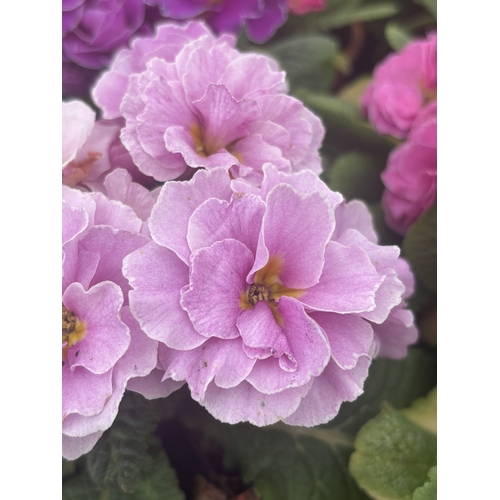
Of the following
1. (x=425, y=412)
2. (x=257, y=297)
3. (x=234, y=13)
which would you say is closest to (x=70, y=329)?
(x=257, y=297)

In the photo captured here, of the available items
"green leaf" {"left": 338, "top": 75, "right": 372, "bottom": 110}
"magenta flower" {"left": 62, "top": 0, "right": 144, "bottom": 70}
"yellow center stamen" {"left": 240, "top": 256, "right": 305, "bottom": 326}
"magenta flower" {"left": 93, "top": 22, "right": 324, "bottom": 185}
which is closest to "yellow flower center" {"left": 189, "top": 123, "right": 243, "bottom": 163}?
"magenta flower" {"left": 93, "top": 22, "right": 324, "bottom": 185}

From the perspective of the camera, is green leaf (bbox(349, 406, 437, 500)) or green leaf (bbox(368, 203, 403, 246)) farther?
green leaf (bbox(368, 203, 403, 246))

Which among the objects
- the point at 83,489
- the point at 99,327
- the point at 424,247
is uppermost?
the point at 99,327

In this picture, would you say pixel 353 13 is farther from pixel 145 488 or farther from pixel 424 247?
pixel 145 488

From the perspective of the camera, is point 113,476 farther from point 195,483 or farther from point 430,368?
point 430,368

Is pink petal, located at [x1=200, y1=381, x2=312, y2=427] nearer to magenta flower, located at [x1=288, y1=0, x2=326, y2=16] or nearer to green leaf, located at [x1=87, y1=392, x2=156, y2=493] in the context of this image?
green leaf, located at [x1=87, y1=392, x2=156, y2=493]

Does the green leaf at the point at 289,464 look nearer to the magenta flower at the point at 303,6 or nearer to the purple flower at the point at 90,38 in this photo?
the purple flower at the point at 90,38
